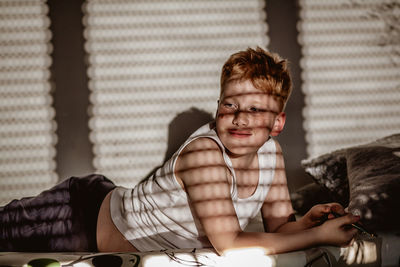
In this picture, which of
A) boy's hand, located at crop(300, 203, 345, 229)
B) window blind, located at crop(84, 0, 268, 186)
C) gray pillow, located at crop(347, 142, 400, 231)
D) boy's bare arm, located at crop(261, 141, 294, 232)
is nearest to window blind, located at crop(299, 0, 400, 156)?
window blind, located at crop(84, 0, 268, 186)

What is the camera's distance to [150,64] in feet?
5.08

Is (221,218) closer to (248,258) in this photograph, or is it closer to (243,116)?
(248,258)

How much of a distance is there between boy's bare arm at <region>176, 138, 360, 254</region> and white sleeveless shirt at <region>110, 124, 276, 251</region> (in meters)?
0.06

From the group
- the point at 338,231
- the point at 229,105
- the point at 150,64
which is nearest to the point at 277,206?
the point at 338,231

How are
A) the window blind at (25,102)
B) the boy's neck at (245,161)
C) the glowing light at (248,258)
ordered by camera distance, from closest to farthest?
the glowing light at (248,258), the boy's neck at (245,161), the window blind at (25,102)

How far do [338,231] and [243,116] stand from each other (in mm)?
389

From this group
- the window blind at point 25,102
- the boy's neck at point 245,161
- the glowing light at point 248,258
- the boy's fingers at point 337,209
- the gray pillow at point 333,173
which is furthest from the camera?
the window blind at point 25,102

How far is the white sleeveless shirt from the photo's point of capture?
0.97 metres

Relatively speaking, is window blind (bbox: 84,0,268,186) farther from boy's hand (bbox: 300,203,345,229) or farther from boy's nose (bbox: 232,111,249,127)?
boy's hand (bbox: 300,203,345,229)

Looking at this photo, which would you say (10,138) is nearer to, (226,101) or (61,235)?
(61,235)

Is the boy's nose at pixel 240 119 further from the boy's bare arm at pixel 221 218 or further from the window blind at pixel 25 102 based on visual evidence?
the window blind at pixel 25 102

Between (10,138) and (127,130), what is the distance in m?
0.53

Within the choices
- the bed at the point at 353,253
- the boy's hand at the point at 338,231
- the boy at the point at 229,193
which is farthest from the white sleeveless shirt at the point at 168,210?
the boy's hand at the point at 338,231

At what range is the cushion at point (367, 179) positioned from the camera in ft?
3.00
